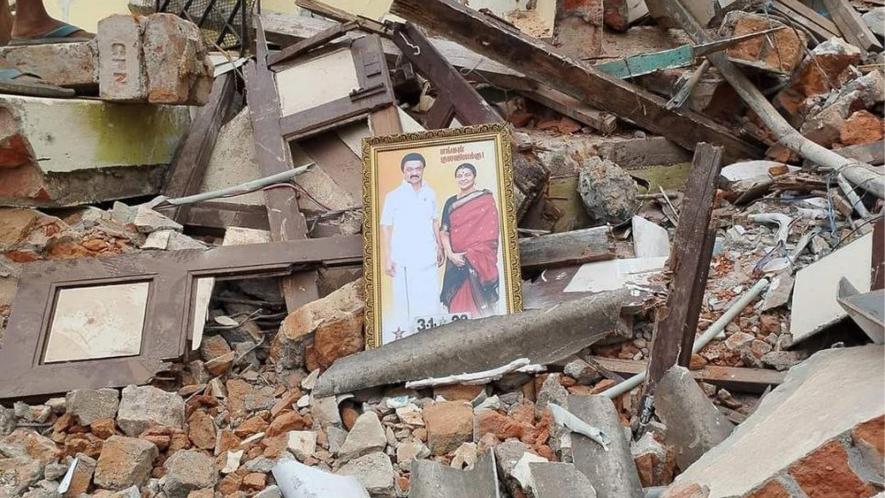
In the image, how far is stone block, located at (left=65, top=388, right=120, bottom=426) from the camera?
283cm

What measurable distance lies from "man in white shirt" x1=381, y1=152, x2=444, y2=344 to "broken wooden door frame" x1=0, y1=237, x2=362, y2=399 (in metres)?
0.22

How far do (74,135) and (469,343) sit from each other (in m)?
2.47

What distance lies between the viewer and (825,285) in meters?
2.91

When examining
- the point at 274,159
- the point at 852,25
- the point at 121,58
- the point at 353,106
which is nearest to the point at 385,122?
the point at 353,106

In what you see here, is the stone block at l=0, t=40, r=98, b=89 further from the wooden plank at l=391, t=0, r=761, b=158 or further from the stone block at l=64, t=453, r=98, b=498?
the stone block at l=64, t=453, r=98, b=498

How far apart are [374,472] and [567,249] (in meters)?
1.58

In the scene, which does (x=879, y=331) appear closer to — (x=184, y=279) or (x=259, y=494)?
(x=259, y=494)

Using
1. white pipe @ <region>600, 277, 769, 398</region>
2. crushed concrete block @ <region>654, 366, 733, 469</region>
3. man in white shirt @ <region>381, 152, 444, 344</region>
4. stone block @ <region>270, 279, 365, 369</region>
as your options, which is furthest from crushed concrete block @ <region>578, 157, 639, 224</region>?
crushed concrete block @ <region>654, 366, 733, 469</region>

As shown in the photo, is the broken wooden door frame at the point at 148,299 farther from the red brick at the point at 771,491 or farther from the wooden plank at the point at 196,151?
the red brick at the point at 771,491

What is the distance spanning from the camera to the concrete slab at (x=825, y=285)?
2.72 metres

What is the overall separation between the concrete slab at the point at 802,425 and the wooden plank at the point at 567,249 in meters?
1.39

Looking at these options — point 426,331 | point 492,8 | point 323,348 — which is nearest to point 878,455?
point 426,331

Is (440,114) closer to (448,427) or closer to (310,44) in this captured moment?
(310,44)

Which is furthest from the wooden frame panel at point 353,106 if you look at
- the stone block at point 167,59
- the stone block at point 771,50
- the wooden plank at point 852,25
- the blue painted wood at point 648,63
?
the wooden plank at point 852,25
